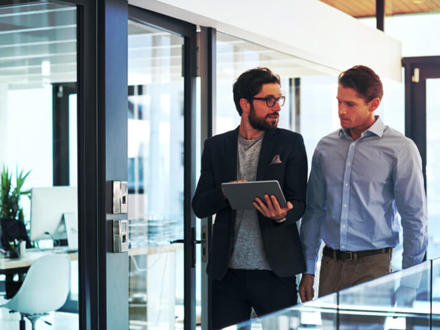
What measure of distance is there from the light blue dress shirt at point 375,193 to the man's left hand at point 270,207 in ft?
0.87

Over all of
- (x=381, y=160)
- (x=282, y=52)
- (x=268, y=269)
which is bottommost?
(x=268, y=269)

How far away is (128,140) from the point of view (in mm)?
3721

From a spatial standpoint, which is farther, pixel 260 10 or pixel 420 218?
pixel 260 10

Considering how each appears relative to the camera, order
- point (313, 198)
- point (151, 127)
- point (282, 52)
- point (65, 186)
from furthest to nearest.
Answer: point (282, 52)
point (151, 127)
point (65, 186)
point (313, 198)

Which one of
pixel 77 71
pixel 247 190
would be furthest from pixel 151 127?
pixel 247 190

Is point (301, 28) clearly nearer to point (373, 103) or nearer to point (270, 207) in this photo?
point (373, 103)

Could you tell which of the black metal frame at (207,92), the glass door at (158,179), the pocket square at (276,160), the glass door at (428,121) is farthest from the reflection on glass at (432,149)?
the pocket square at (276,160)

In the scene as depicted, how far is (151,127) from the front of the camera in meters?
3.95

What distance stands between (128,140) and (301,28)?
2.06 metres

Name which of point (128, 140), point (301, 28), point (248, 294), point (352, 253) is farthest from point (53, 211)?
point (301, 28)

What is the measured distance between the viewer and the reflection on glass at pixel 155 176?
379 cm

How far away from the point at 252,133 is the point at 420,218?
2.74ft

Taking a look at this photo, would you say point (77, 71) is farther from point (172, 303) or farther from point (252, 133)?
point (172, 303)

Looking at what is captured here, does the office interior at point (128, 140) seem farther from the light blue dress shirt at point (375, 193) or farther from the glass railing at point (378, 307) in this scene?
the light blue dress shirt at point (375, 193)
